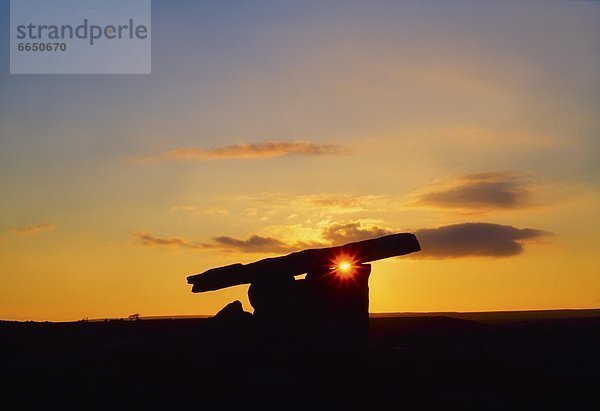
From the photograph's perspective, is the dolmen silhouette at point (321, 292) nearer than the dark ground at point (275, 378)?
No

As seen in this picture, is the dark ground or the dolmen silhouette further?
the dolmen silhouette

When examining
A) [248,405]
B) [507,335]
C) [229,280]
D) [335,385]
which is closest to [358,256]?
[229,280]

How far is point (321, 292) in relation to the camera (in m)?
20.8

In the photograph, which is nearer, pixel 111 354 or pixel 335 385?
pixel 335 385

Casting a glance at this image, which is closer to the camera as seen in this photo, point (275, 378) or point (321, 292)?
point (275, 378)

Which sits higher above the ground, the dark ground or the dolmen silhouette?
the dolmen silhouette

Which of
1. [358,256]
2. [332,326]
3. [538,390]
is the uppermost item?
[358,256]

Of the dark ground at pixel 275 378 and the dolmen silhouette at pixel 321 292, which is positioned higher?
the dolmen silhouette at pixel 321 292

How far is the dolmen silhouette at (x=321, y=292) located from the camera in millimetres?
20266

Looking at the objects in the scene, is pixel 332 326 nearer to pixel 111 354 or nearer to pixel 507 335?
pixel 111 354

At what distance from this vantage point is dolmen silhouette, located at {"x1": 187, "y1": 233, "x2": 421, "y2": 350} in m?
20.3

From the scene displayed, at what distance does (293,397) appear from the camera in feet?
50.2

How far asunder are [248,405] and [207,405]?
69 centimetres

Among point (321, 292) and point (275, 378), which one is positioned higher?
point (321, 292)
